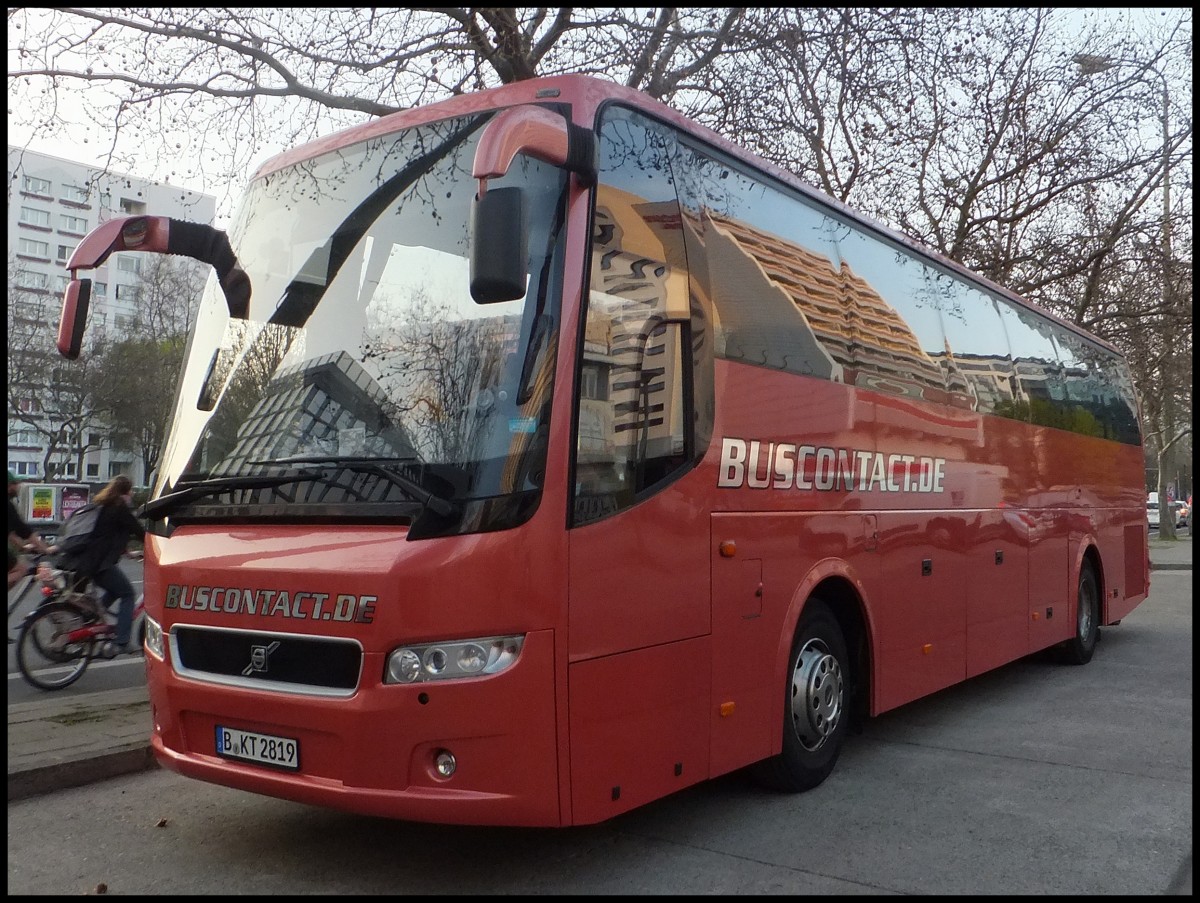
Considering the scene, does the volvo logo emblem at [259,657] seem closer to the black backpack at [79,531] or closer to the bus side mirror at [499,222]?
the bus side mirror at [499,222]

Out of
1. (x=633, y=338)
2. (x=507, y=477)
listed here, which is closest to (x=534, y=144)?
(x=633, y=338)

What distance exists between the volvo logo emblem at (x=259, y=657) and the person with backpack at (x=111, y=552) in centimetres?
599

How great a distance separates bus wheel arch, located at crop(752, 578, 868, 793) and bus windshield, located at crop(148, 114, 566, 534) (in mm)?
2365

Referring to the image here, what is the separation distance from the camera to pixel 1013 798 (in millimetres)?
5953

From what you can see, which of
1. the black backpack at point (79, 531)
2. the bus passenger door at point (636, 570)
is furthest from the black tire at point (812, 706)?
the black backpack at point (79, 531)

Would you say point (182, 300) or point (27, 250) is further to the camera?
point (27, 250)

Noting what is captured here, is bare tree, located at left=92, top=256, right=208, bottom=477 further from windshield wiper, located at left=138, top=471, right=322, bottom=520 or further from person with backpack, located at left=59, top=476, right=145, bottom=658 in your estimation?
windshield wiper, located at left=138, top=471, right=322, bottom=520

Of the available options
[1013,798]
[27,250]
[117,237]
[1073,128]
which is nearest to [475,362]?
[117,237]

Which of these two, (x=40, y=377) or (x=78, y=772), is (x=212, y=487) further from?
(x=40, y=377)

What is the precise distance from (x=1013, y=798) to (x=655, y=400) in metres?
3.00

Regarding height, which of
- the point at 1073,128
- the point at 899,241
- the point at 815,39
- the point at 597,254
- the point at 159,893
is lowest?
the point at 159,893

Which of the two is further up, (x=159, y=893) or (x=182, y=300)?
(x=182, y=300)

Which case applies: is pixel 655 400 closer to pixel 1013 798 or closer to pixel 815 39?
pixel 1013 798

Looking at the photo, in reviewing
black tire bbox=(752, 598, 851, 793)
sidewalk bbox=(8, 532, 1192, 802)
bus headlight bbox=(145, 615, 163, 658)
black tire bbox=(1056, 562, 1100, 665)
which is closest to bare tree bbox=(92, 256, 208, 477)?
sidewalk bbox=(8, 532, 1192, 802)
